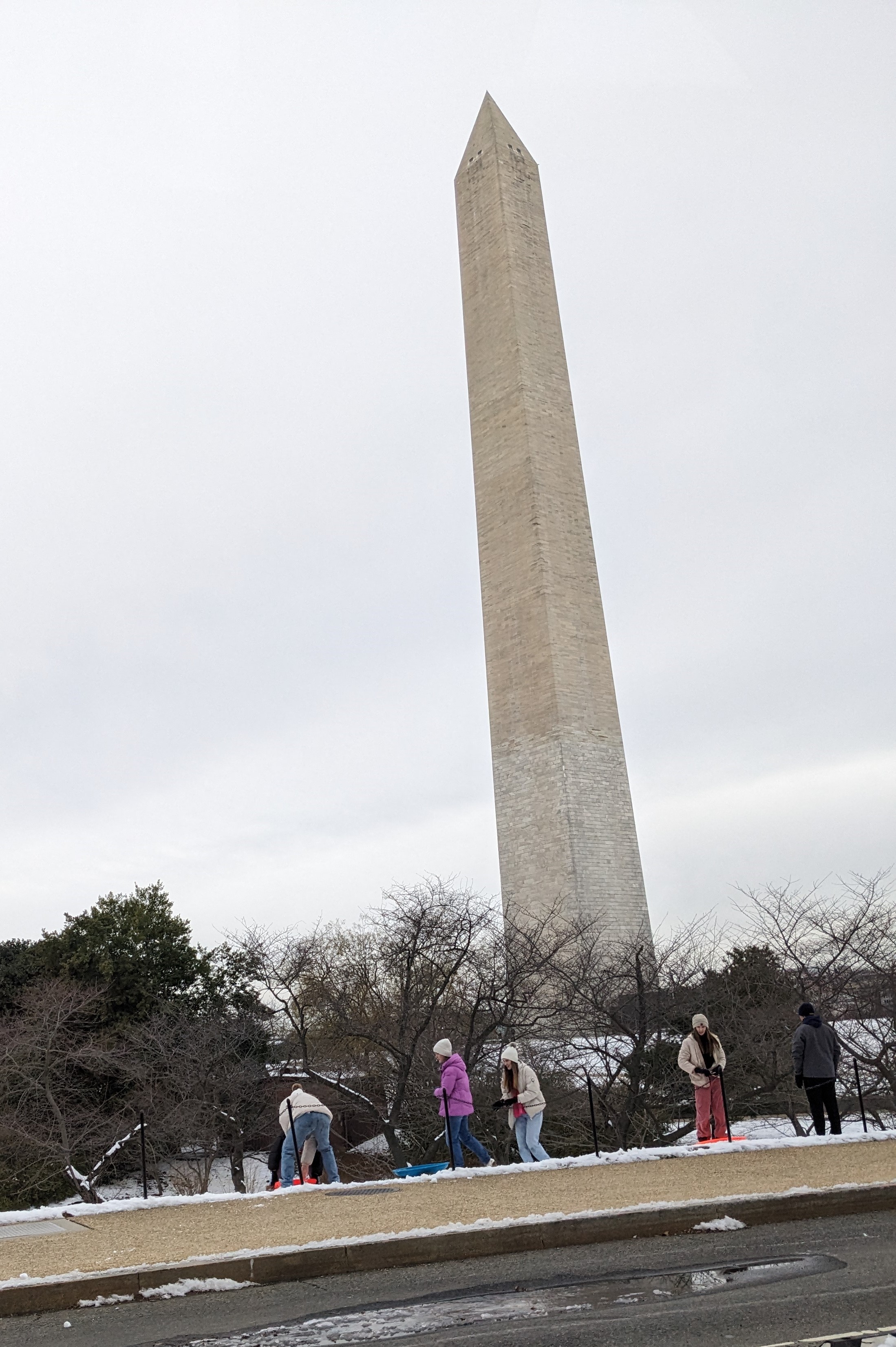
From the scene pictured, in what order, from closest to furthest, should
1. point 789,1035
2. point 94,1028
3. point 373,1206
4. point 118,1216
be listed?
point 373,1206 → point 118,1216 → point 789,1035 → point 94,1028

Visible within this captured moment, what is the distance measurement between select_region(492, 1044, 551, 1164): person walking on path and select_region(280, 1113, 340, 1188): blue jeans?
1.69 meters

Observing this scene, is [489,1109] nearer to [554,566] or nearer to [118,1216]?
[118,1216]

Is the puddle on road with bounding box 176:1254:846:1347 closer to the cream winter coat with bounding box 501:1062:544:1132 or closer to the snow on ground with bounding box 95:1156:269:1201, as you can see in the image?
the cream winter coat with bounding box 501:1062:544:1132

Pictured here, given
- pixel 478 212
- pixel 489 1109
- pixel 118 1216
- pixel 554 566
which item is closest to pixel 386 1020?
pixel 489 1109

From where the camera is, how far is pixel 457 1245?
22.9ft

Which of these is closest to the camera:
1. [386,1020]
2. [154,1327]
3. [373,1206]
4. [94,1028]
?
[154,1327]

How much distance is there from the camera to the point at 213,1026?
2170 cm

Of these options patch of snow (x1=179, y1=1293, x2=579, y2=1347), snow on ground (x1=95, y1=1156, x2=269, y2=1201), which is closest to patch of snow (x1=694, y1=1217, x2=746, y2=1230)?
patch of snow (x1=179, y1=1293, x2=579, y2=1347)

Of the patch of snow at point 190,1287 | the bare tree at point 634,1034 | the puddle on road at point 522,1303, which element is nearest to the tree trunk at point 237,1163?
the bare tree at point 634,1034

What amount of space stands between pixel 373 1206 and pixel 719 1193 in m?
2.68

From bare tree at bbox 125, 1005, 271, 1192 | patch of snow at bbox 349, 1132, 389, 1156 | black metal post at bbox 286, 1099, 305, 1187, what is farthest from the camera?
patch of snow at bbox 349, 1132, 389, 1156

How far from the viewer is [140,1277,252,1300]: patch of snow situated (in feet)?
20.6

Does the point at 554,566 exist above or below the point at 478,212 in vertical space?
below

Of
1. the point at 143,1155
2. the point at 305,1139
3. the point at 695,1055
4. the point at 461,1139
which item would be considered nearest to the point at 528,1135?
the point at 461,1139
